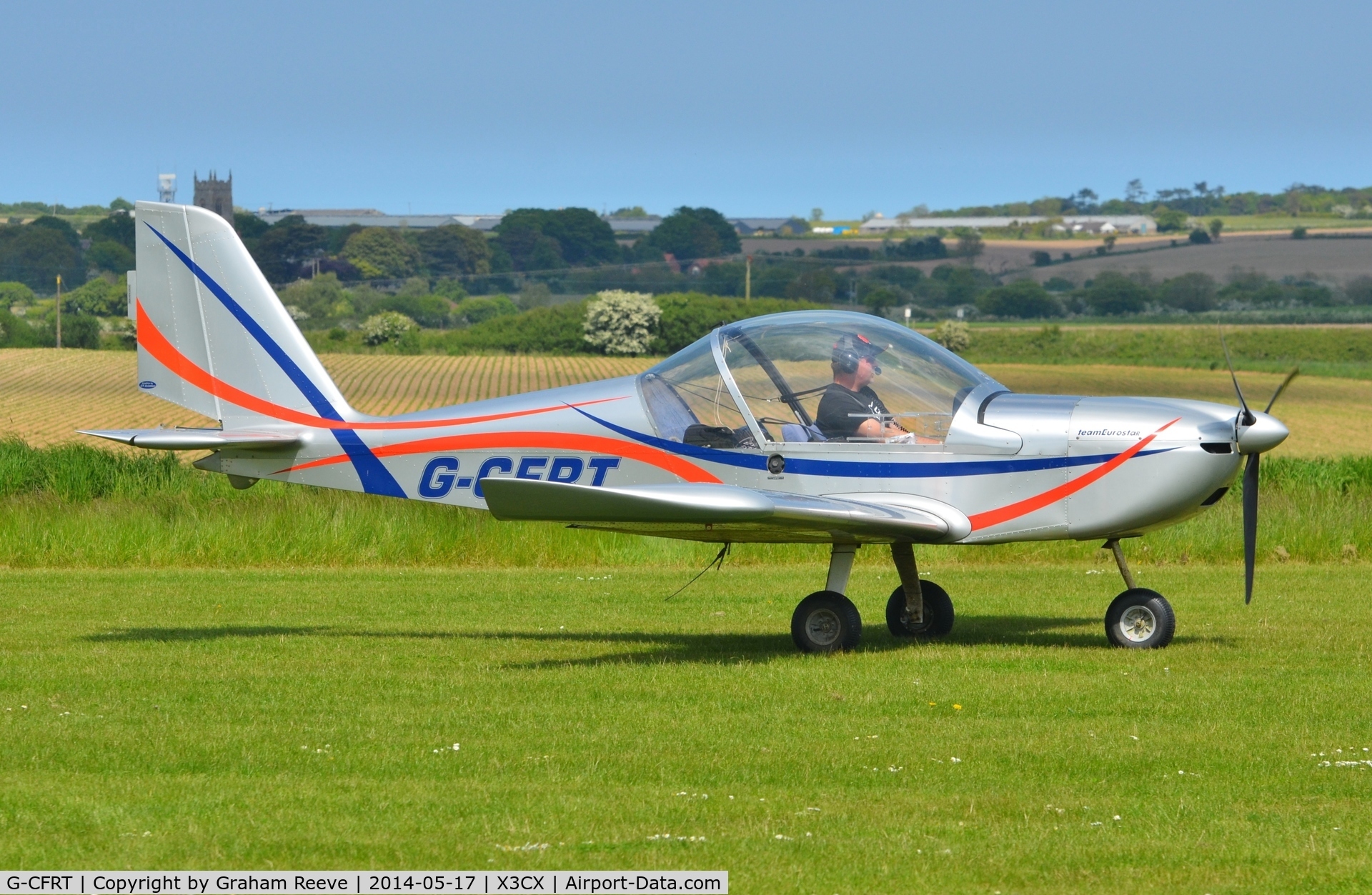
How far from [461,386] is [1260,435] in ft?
146

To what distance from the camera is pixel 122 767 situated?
670cm

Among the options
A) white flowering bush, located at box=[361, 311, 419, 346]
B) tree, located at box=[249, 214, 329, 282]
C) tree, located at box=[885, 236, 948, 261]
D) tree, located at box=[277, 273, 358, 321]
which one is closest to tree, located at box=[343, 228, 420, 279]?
tree, located at box=[249, 214, 329, 282]

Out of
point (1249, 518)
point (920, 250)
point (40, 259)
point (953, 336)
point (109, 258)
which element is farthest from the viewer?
point (920, 250)

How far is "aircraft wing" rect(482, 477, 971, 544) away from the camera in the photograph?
9102mm

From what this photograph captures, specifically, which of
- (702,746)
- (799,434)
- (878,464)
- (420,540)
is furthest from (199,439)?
(420,540)

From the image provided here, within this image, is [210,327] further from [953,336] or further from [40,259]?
[40,259]

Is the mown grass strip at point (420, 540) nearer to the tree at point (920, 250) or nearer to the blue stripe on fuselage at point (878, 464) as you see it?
the blue stripe on fuselage at point (878, 464)

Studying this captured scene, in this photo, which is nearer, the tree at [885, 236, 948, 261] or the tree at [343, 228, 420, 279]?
the tree at [343, 228, 420, 279]

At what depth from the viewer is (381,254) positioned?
15225cm

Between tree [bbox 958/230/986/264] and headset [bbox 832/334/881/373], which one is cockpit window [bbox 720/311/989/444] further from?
tree [bbox 958/230/986/264]

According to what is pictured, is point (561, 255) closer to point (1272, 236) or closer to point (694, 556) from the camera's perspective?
point (1272, 236)

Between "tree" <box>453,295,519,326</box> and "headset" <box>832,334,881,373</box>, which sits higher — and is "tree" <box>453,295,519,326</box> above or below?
below

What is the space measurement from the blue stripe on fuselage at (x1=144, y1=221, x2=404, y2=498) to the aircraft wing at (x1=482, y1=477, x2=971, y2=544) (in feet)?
6.71

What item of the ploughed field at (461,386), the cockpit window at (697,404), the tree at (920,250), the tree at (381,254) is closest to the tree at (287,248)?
the tree at (381,254)
